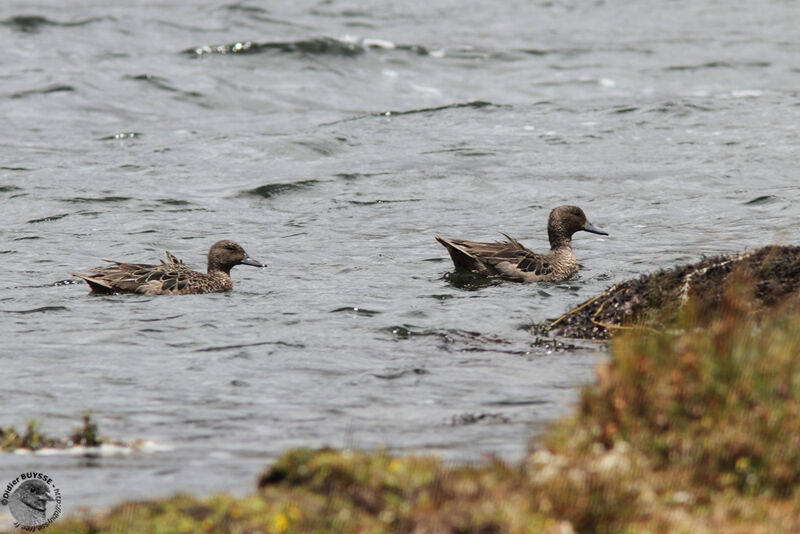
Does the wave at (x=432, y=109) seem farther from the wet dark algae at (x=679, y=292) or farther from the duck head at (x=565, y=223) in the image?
the wet dark algae at (x=679, y=292)

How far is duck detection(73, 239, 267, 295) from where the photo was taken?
13.3m

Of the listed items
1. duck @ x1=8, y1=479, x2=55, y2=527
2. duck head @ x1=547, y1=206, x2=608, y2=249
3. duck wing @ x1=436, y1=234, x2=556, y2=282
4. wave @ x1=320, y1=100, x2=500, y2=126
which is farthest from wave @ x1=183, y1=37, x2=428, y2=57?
duck @ x1=8, y1=479, x2=55, y2=527

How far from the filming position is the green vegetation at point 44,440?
6.96 metres

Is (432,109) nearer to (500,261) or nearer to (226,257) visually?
(500,261)

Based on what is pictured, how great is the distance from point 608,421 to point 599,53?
26.0m

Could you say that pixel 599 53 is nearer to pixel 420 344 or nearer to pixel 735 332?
pixel 420 344

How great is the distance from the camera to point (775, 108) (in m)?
24.5

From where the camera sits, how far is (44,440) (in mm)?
7074

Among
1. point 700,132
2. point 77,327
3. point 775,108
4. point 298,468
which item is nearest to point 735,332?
point 298,468

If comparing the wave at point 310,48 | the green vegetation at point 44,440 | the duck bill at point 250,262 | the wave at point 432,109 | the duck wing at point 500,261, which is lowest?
the green vegetation at point 44,440

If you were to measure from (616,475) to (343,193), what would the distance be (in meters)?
14.4

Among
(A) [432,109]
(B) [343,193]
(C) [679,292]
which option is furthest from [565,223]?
(A) [432,109]

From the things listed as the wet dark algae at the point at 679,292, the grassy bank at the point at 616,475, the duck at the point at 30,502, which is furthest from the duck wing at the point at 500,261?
the duck at the point at 30,502

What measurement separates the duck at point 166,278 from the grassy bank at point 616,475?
7980 mm
